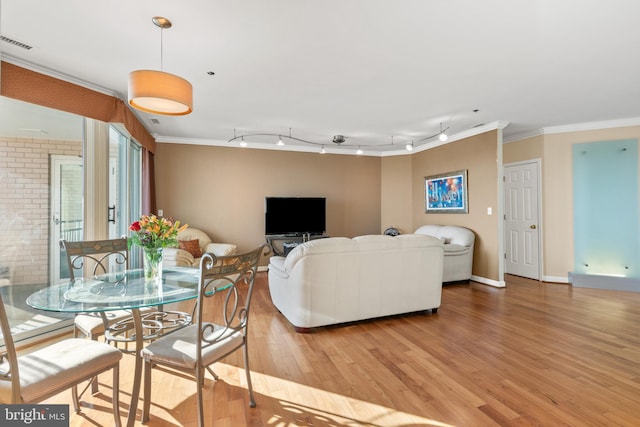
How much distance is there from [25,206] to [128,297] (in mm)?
2164

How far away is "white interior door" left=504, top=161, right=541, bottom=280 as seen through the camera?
5.35m

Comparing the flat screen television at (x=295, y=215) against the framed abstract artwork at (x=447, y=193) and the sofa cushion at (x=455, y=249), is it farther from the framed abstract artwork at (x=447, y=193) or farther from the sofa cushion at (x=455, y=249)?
the sofa cushion at (x=455, y=249)

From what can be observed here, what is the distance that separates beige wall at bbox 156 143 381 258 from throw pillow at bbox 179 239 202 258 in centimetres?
74

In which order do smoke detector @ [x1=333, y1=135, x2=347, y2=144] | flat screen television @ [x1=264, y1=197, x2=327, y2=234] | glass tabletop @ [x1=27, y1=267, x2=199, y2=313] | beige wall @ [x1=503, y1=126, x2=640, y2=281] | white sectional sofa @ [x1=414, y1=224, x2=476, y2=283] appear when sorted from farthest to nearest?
flat screen television @ [x1=264, y1=197, x2=327, y2=234] → smoke detector @ [x1=333, y1=135, x2=347, y2=144] → beige wall @ [x1=503, y1=126, x2=640, y2=281] → white sectional sofa @ [x1=414, y1=224, x2=476, y2=283] → glass tabletop @ [x1=27, y1=267, x2=199, y2=313]

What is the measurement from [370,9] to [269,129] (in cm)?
331

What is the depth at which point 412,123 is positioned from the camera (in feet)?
15.9

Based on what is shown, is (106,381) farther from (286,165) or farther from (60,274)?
(286,165)

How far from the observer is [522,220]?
5.55 meters

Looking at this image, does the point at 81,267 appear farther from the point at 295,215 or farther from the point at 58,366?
the point at 295,215

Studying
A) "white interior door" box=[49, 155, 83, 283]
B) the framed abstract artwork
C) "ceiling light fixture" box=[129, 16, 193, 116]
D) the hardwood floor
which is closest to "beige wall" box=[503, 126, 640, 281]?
the framed abstract artwork

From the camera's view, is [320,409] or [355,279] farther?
[355,279]

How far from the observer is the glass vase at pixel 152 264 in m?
2.07

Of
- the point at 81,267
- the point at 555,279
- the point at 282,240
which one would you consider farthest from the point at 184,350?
the point at 555,279

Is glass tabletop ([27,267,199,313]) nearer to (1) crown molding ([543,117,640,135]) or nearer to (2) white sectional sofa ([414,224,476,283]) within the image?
(2) white sectional sofa ([414,224,476,283])
